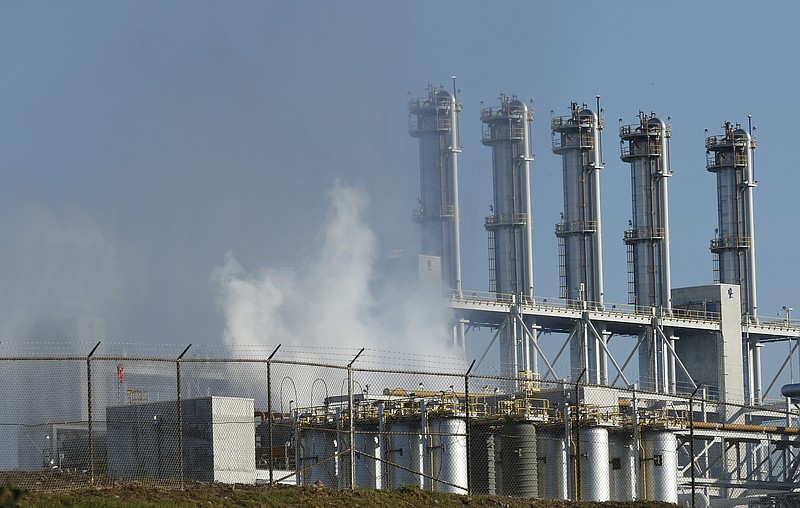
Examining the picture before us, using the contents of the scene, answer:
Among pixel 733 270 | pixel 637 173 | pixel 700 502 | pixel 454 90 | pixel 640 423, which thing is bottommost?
pixel 700 502

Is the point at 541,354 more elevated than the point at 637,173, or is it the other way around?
the point at 637,173

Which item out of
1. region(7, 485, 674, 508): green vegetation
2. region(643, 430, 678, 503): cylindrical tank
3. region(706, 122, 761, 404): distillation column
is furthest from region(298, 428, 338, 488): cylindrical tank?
region(706, 122, 761, 404): distillation column

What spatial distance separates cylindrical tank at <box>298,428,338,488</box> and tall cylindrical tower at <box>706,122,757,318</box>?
5638 centimetres

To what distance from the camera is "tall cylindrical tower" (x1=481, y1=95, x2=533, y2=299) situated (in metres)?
91.4

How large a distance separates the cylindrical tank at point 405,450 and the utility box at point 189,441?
4771 mm

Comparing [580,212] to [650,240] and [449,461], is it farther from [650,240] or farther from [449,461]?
[449,461]

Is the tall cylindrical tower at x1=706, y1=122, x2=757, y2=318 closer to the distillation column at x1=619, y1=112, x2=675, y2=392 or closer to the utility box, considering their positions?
the distillation column at x1=619, y1=112, x2=675, y2=392

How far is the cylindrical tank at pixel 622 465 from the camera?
4844 centimetres

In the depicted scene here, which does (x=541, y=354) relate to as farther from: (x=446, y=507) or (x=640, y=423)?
(x=446, y=507)

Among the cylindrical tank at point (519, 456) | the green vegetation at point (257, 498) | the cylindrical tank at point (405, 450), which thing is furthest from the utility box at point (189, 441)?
the green vegetation at point (257, 498)

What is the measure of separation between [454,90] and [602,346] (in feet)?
74.0

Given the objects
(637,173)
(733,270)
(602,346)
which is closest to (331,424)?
(602,346)

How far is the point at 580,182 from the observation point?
3558 inches

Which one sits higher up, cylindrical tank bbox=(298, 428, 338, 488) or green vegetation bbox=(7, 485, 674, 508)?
green vegetation bbox=(7, 485, 674, 508)
